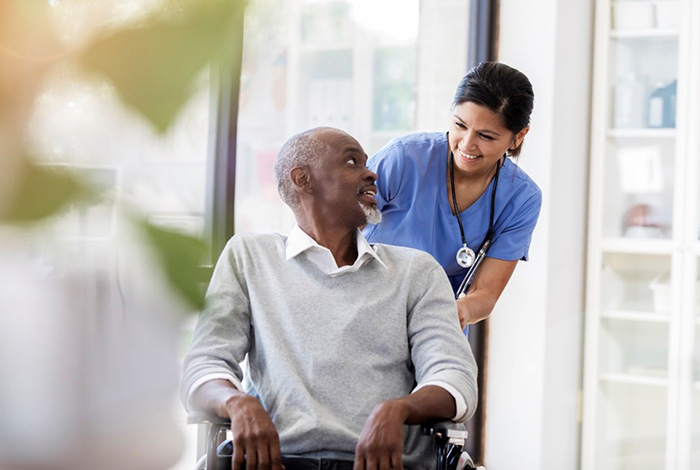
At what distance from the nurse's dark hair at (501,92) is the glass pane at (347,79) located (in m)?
1.68

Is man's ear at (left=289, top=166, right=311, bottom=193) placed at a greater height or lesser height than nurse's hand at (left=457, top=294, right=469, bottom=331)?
greater

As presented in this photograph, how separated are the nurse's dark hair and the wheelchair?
2.51ft

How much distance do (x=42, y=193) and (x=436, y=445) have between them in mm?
1416

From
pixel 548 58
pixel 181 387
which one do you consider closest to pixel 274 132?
pixel 548 58

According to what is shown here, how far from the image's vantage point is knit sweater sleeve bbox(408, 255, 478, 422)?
1.65 meters

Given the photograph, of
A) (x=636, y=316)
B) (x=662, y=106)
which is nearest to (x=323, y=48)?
(x=662, y=106)

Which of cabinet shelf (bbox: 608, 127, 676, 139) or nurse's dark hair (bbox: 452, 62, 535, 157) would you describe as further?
cabinet shelf (bbox: 608, 127, 676, 139)

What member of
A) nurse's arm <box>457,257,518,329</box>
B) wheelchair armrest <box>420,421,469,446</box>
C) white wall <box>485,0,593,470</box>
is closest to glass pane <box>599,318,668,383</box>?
white wall <box>485,0,593,470</box>

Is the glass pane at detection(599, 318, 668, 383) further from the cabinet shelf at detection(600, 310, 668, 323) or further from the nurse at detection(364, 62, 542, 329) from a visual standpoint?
the nurse at detection(364, 62, 542, 329)

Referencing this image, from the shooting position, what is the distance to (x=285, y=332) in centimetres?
170

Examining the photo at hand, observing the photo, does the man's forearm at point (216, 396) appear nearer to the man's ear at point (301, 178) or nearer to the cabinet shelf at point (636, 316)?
the man's ear at point (301, 178)

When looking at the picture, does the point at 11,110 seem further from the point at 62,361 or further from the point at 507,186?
the point at 507,186

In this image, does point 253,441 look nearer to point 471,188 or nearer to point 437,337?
point 437,337

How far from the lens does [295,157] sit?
1.87 m
